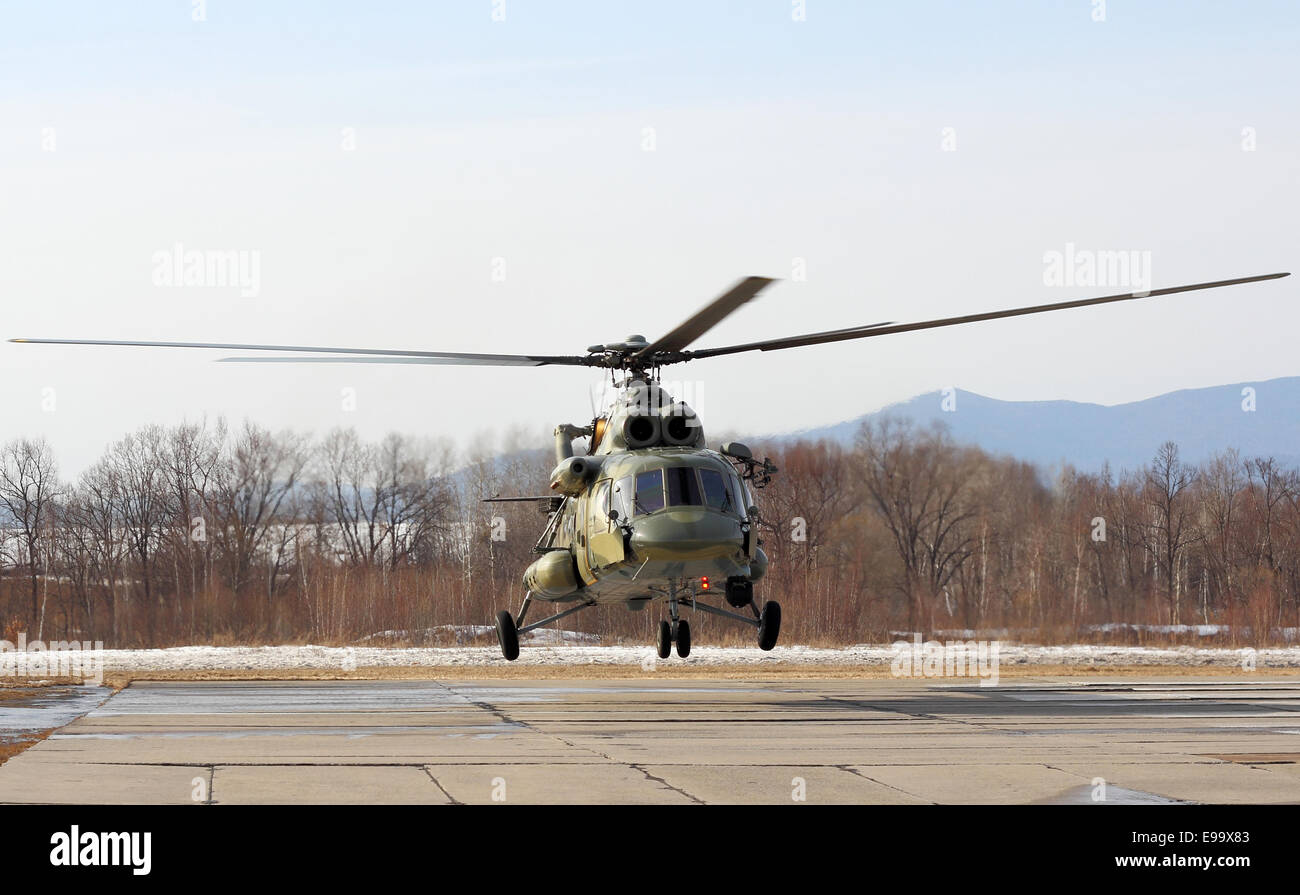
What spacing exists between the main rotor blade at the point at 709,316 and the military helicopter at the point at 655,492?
0.02m

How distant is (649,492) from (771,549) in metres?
35.9

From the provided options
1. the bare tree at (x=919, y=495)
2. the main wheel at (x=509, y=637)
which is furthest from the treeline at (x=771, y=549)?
the main wheel at (x=509, y=637)

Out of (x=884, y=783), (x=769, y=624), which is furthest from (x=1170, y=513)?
(x=884, y=783)

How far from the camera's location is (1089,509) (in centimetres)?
7319

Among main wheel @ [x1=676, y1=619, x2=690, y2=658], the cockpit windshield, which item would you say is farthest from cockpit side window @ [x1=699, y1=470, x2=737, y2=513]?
main wheel @ [x1=676, y1=619, x2=690, y2=658]

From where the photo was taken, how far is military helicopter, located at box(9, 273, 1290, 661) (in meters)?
20.5

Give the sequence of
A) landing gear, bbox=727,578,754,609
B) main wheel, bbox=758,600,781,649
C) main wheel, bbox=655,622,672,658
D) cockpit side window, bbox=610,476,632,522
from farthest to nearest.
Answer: main wheel, bbox=655,622,672,658, main wheel, bbox=758,600,781,649, landing gear, bbox=727,578,754,609, cockpit side window, bbox=610,476,632,522

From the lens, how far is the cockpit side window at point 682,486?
20.8 metres

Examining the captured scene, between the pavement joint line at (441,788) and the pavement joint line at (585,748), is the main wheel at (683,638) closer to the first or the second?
the pavement joint line at (585,748)

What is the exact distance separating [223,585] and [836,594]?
2883 cm

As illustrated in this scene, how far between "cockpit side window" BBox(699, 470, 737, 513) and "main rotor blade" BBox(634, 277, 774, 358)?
7.37 feet

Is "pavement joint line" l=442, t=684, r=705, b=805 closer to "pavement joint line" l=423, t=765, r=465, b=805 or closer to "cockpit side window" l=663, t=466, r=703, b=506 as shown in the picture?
"pavement joint line" l=423, t=765, r=465, b=805
